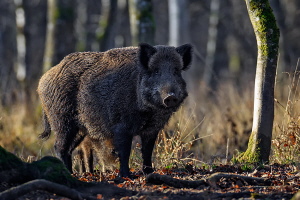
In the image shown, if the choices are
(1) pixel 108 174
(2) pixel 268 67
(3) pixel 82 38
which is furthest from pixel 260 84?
(3) pixel 82 38

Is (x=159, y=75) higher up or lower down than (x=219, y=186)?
higher up

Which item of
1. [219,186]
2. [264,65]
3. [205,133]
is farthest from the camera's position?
[205,133]

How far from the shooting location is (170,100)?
6496 millimetres

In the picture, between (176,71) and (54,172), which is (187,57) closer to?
(176,71)

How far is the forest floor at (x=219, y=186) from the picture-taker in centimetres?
516

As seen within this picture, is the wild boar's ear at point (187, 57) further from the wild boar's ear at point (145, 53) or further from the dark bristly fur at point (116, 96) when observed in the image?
the wild boar's ear at point (145, 53)

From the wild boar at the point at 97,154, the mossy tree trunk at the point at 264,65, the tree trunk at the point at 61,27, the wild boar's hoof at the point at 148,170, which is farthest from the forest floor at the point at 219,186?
the tree trunk at the point at 61,27

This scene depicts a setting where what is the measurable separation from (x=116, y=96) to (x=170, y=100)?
100 cm

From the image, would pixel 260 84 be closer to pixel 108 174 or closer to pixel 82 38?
pixel 108 174

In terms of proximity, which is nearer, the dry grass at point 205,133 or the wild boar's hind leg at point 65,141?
the dry grass at point 205,133

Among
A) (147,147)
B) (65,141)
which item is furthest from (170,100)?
(65,141)

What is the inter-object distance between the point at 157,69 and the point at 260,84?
1305 mm

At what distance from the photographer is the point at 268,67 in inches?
273

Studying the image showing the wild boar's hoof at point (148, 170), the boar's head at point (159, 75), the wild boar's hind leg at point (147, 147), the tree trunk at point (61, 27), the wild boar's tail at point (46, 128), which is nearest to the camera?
the boar's head at point (159, 75)
